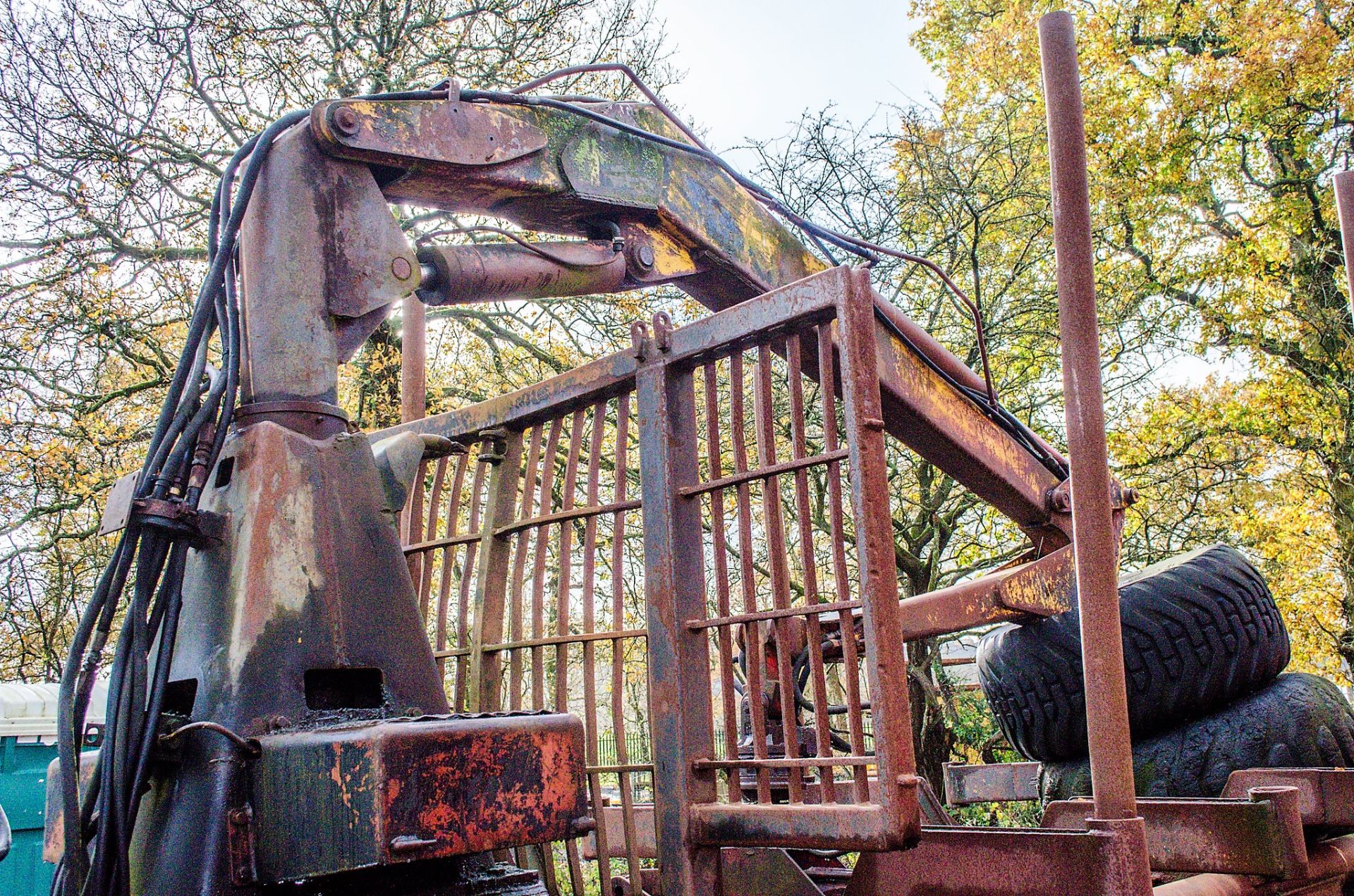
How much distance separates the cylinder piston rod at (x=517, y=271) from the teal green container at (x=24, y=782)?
4422 mm

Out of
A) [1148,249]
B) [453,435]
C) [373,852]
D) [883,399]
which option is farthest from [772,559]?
[1148,249]

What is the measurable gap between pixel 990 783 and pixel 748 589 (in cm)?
314

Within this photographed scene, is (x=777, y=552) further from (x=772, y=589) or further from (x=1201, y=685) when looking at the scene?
(x=1201, y=685)

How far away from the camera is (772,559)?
8.61 feet

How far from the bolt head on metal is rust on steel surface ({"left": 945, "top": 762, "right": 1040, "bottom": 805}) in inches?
160

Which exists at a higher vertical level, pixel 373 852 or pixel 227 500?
pixel 227 500

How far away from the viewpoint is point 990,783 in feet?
17.3

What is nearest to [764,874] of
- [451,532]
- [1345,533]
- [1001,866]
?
[1001,866]

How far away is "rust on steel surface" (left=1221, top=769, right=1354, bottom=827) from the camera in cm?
344

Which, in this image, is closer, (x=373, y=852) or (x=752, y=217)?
(x=373, y=852)

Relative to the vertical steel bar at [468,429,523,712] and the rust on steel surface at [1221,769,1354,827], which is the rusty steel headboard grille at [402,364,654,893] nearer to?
the vertical steel bar at [468,429,523,712]

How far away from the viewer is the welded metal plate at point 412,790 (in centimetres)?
174

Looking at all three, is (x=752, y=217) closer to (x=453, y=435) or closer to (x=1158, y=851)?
(x=453, y=435)

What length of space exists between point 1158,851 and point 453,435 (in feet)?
8.44
